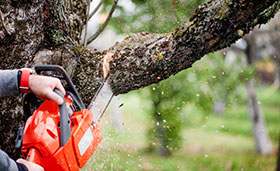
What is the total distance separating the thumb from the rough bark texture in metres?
0.38

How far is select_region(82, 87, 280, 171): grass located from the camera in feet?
8.84

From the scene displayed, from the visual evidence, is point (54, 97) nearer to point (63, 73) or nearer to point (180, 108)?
point (63, 73)

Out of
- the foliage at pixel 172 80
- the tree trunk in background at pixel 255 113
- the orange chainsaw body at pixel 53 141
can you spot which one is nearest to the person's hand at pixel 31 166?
the orange chainsaw body at pixel 53 141

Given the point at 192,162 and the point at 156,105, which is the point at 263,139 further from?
the point at 156,105

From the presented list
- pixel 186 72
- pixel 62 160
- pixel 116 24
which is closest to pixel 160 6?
pixel 116 24

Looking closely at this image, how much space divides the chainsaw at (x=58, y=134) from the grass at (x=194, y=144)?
1.39 ft

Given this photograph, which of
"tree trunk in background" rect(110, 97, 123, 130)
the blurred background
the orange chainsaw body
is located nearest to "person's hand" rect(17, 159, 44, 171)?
the orange chainsaw body

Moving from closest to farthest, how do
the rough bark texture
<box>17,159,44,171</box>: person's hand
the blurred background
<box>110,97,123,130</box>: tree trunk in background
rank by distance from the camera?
1. <box>17,159,44,171</box>: person's hand
2. the rough bark texture
3. the blurred background
4. <box>110,97,123,130</box>: tree trunk in background

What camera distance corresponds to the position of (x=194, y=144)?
8.83 meters

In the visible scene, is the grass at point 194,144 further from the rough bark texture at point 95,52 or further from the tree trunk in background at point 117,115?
the rough bark texture at point 95,52

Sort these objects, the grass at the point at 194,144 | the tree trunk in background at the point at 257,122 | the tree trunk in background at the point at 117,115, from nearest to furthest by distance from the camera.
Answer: the grass at the point at 194,144 < the tree trunk in background at the point at 257,122 < the tree trunk in background at the point at 117,115

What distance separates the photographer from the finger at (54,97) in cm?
124

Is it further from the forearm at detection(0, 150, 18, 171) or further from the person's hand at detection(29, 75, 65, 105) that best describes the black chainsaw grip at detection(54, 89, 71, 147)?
the forearm at detection(0, 150, 18, 171)

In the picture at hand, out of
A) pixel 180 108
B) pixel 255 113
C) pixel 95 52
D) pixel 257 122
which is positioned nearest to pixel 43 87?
pixel 95 52
